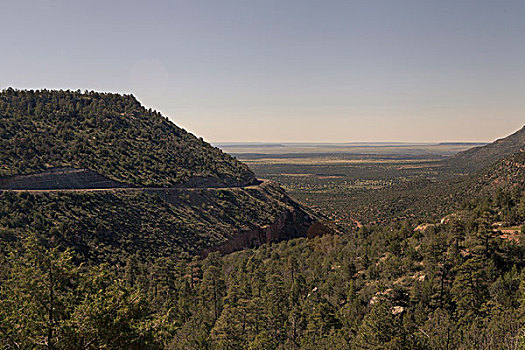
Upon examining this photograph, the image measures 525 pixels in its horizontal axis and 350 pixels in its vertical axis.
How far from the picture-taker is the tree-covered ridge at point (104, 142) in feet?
225

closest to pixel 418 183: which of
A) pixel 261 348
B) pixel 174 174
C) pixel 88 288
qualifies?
pixel 174 174

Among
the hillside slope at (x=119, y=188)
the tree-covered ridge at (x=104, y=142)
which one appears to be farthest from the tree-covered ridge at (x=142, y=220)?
the tree-covered ridge at (x=104, y=142)

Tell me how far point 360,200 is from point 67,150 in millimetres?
82563

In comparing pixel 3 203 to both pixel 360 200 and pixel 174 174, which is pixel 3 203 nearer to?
pixel 174 174

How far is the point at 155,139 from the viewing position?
3676 inches

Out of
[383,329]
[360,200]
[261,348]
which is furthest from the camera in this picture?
[360,200]

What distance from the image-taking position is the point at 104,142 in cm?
8069

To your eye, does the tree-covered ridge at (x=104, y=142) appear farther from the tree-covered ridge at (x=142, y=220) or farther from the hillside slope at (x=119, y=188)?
the tree-covered ridge at (x=142, y=220)

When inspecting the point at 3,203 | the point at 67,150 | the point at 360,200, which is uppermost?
the point at 67,150

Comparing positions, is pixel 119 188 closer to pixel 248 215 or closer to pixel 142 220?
pixel 142 220

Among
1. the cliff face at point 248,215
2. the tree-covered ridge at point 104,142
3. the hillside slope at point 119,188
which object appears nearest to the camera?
the hillside slope at point 119,188

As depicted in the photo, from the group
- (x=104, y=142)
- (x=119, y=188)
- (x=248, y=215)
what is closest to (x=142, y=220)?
(x=119, y=188)

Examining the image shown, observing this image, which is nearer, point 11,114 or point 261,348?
point 261,348

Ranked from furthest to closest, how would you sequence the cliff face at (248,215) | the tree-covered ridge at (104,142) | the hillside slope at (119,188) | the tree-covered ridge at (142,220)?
the cliff face at (248,215) < the tree-covered ridge at (104,142) < the hillside slope at (119,188) < the tree-covered ridge at (142,220)
